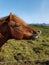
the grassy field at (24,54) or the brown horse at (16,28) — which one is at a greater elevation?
the brown horse at (16,28)

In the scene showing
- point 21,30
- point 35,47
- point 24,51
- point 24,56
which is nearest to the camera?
point 21,30

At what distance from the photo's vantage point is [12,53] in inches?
444

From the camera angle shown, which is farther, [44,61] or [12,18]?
[44,61]

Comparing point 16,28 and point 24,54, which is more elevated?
point 16,28

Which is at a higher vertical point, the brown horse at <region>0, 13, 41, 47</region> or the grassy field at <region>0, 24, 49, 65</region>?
the brown horse at <region>0, 13, 41, 47</region>

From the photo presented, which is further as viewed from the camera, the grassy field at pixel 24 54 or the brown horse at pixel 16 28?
the grassy field at pixel 24 54

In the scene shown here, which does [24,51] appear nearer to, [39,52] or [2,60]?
[39,52]

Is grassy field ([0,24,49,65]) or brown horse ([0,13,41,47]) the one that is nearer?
brown horse ([0,13,41,47])

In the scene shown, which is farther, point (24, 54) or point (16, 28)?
point (24, 54)

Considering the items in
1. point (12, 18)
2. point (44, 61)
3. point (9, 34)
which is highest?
point (12, 18)

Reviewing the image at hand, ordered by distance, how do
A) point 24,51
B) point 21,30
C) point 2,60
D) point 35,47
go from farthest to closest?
point 35,47 → point 24,51 → point 2,60 → point 21,30

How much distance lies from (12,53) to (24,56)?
2.11ft

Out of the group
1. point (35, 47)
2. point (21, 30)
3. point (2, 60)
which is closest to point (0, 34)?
point (21, 30)

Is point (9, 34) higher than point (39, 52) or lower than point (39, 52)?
higher
